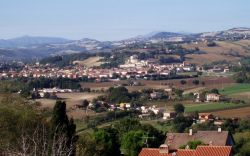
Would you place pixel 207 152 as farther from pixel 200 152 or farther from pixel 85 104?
pixel 85 104

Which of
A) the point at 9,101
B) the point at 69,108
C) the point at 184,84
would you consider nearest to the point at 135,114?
the point at 69,108

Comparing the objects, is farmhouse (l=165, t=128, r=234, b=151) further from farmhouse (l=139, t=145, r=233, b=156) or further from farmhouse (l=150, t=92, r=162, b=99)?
farmhouse (l=150, t=92, r=162, b=99)

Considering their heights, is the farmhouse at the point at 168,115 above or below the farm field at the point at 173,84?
above

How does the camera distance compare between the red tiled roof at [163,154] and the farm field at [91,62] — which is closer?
the red tiled roof at [163,154]

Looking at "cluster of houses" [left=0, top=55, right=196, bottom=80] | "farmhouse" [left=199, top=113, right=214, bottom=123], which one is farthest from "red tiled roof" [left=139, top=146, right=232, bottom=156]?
"cluster of houses" [left=0, top=55, right=196, bottom=80]

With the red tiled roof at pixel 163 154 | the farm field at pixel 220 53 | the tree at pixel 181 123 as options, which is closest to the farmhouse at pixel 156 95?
the tree at pixel 181 123

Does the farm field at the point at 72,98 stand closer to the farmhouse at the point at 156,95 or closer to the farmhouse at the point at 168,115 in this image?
the farmhouse at the point at 156,95

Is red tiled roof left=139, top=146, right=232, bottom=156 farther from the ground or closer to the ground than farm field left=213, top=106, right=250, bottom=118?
farther from the ground

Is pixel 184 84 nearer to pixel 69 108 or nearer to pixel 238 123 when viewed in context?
pixel 69 108

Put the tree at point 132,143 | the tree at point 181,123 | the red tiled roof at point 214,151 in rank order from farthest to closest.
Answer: the tree at point 181,123, the tree at point 132,143, the red tiled roof at point 214,151
